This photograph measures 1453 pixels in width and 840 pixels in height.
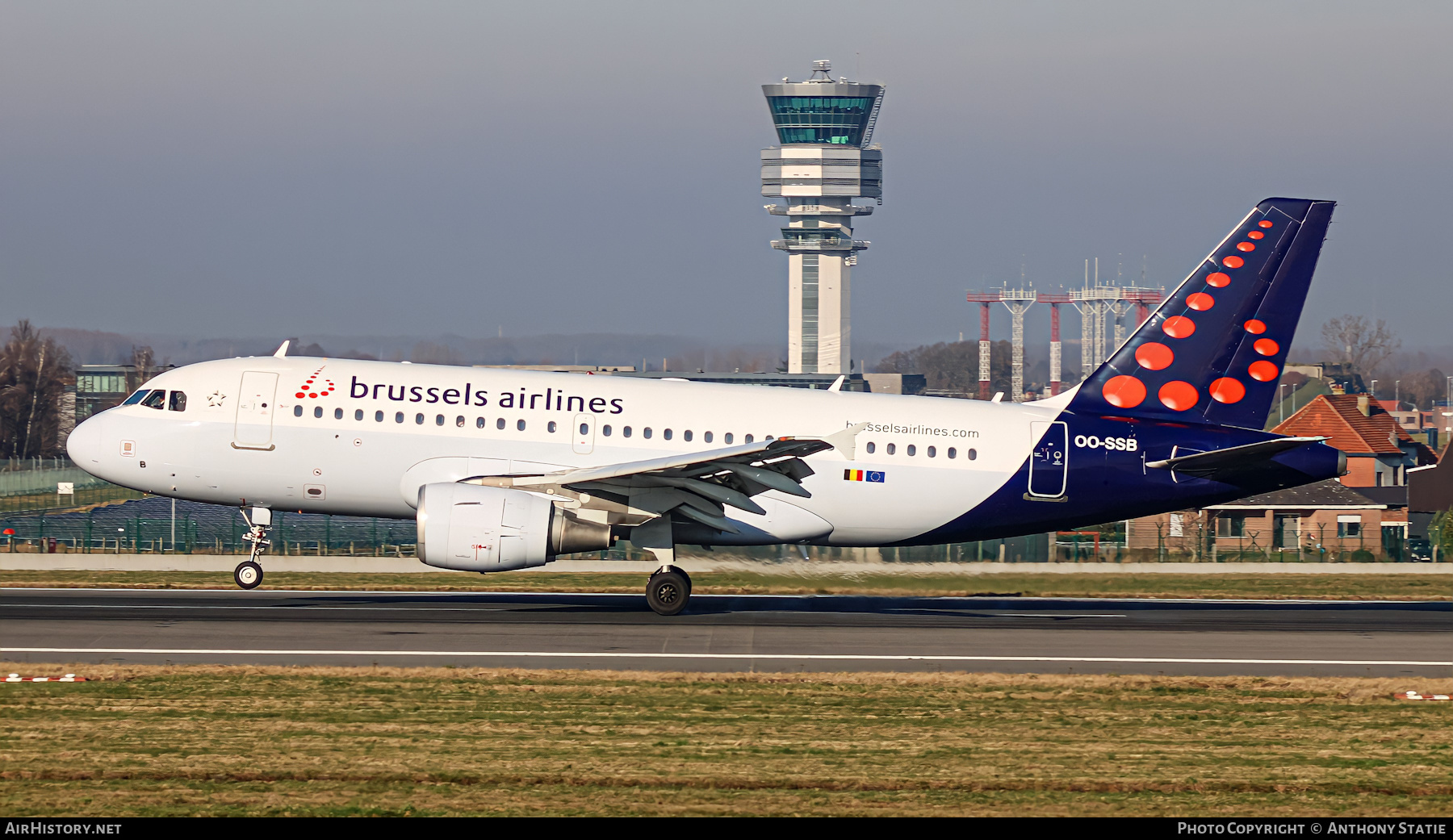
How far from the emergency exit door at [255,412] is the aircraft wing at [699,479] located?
4075 mm

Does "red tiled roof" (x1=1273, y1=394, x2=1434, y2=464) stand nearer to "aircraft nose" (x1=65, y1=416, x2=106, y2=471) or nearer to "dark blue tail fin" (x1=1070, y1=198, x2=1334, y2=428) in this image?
"dark blue tail fin" (x1=1070, y1=198, x2=1334, y2=428)

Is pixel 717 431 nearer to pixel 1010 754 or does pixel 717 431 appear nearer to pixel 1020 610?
pixel 1020 610

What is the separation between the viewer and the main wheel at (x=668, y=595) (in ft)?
86.2

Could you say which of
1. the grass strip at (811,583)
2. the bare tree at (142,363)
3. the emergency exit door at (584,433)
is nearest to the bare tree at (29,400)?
the bare tree at (142,363)

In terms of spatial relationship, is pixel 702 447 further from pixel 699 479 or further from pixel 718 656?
pixel 718 656

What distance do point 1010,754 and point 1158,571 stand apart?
27.0 m

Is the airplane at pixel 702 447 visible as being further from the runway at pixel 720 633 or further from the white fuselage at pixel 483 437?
the runway at pixel 720 633

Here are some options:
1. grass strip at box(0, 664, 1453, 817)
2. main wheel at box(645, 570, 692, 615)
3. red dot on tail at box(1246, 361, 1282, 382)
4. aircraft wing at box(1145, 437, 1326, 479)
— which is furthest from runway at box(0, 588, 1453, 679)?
red dot on tail at box(1246, 361, 1282, 382)

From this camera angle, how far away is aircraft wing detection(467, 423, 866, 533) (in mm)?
24531

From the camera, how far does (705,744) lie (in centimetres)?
1487

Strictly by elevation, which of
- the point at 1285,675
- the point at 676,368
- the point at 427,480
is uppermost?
the point at 676,368

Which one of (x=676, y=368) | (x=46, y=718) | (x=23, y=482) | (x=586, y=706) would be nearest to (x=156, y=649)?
(x=46, y=718)

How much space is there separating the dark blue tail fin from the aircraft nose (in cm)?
1907

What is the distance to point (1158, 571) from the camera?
131 ft
